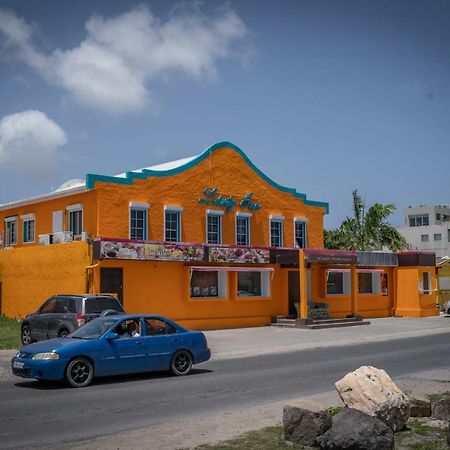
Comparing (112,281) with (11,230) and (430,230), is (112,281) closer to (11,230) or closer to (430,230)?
(11,230)

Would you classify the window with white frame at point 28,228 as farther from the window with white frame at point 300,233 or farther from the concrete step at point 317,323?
the window with white frame at point 300,233

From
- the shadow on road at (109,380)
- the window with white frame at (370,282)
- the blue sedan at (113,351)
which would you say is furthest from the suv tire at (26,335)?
the window with white frame at (370,282)

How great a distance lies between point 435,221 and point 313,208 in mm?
73135

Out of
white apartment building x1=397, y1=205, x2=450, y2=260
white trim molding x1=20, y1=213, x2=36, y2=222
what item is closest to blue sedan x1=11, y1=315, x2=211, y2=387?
white trim molding x1=20, y1=213, x2=36, y2=222

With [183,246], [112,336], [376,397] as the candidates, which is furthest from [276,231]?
[376,397]

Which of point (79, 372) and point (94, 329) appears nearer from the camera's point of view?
point (79, 372)

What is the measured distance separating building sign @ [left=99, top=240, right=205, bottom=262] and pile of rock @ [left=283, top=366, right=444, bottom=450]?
16413 mm

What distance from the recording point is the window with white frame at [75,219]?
1070 inches

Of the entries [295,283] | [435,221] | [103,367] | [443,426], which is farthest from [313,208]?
[435,221]

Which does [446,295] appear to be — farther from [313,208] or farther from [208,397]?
[208,397]

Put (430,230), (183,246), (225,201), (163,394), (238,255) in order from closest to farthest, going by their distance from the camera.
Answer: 1. (163,394)
2. (183,246)
3. (238,255)
4. (225,201)
5. (430,230)

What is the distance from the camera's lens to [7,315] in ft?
96.4

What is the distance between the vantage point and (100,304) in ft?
63.5

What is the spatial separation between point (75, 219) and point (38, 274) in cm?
276
